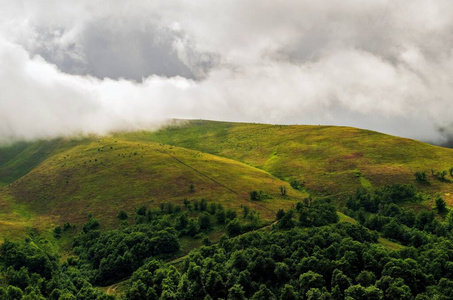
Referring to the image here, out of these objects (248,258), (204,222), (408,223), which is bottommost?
(248,258)

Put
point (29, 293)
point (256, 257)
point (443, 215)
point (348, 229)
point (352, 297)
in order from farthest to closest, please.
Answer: point (443, 215) < point (348, 229) < point (256, 257) < point (29, 293) < point (352, 297)

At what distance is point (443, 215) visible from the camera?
185250 millimetres

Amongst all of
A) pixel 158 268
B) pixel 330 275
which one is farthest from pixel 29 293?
pixel 330 275

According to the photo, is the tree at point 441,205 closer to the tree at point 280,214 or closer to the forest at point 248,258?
the forest at point 248,258

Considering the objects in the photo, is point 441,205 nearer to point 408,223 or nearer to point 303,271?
point 408,223

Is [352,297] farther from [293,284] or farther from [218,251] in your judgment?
[218,251]

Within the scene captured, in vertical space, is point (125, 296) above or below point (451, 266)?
below

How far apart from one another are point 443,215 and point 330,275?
10264cm

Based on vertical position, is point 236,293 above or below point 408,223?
below

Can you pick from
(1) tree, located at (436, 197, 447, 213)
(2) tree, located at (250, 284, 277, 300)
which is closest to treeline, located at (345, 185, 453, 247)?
(1) tree, located at (436, 197, 447, 213)

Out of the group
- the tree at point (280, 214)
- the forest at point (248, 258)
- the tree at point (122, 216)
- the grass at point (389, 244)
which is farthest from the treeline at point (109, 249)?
the grass at point (389, 244)

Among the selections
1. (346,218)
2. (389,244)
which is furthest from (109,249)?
(389,244)

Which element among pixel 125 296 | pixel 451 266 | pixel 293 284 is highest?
pixel 451 266

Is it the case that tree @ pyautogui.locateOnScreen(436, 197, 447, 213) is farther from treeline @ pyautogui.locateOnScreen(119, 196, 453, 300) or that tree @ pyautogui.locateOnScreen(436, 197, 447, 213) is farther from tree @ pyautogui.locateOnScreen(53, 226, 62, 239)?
tree @ pyautogui.locateOnScreen(53, 226, 62, 239)
